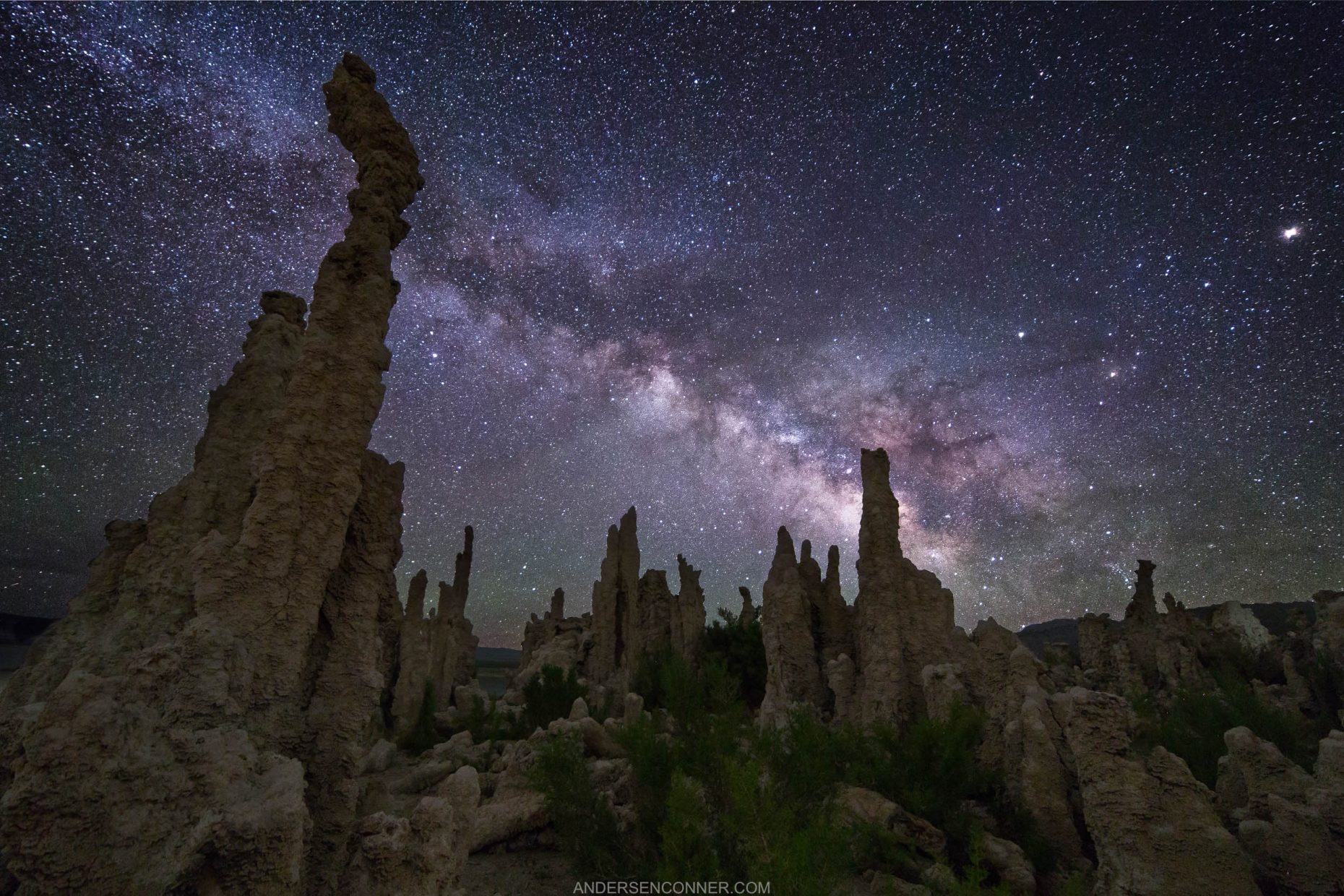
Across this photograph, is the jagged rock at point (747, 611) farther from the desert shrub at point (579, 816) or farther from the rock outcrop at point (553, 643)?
the desert shrub at point (579, 816)

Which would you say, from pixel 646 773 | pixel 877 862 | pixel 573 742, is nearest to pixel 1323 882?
pixel 877 862

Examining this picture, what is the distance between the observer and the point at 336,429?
6.68 m

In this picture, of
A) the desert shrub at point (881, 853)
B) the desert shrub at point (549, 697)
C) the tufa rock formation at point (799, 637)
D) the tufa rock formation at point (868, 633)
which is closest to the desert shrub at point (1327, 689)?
the tufa rock formation at point (868, 633)

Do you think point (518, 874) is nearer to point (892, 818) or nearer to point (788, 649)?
point (892, 818)

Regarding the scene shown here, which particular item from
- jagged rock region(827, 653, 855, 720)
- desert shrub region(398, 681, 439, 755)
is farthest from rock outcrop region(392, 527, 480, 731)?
jagged rock region(827, 653, 855, 720)

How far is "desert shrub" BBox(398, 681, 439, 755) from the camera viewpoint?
20.5 meters

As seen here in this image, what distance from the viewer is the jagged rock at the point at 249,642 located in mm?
3457

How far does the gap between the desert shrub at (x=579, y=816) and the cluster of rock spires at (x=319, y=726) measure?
3.84ft

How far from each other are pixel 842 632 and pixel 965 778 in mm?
11266

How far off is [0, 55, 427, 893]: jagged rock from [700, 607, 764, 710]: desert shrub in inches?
905

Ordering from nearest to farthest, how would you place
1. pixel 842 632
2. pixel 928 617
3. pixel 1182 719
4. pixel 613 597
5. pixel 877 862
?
pixel 877 862, pixel 1182 719, pixel 928 617, pixel 842 632, pixel 613 597

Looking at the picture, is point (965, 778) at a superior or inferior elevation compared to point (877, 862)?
superior

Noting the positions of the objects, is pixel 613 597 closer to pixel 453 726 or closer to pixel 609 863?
pixel 453 726

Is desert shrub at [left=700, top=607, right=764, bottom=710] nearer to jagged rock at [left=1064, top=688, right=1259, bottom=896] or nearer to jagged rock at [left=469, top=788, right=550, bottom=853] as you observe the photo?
jagged rock at [left=469, top=788, right=550, bottom=853]
